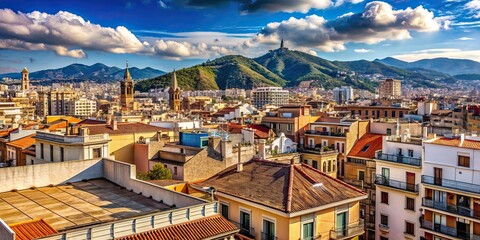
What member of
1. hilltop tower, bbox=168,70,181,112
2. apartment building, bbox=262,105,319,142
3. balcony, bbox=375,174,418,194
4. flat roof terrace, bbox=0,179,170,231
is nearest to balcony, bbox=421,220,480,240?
balcony, bbox=375,174,418,194

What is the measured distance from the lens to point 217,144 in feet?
115

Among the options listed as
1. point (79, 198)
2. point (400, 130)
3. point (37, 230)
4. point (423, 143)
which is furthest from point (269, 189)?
point (400, 130)

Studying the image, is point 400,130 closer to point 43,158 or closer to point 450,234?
point 450,234

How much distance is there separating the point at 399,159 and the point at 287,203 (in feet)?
61.1

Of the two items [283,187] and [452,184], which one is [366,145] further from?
[283,187]

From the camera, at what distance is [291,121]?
54625mm

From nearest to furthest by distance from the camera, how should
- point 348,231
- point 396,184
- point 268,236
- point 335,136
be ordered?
point 268,236 < point 348,231 < point 396,184 < point 335,136

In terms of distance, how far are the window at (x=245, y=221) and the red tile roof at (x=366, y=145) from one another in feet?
82.5

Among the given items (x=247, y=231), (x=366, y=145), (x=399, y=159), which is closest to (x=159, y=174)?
(x=247, y=231)

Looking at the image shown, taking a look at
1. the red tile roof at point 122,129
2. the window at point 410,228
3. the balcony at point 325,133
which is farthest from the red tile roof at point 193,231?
the balcony at point 325,133

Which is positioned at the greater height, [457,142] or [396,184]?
[457,142]

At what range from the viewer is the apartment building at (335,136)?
163ft

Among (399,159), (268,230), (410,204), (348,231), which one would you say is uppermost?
(399,159)

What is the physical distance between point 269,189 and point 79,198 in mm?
10605
